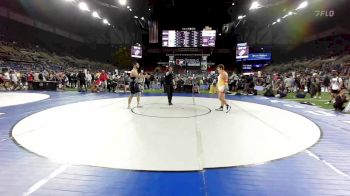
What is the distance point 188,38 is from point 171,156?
23.6m

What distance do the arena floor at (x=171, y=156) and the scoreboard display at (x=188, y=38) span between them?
2030 cm

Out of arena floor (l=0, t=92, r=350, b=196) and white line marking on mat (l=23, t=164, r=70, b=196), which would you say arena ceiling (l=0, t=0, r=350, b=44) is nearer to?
arena floor (l=0, t=92, r=350, b=196)

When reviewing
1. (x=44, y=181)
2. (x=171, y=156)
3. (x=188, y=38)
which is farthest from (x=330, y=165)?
(x=188, y=38)

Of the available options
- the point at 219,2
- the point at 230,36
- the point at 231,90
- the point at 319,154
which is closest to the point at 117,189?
the point at 319,154

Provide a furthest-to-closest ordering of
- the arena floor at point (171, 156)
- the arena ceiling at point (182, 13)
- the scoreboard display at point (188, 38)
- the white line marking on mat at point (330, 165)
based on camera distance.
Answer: the scoreboard display at point (188, 38) < the arena ceiling at point (182, 13) < the white line marking on mat at point (330, 165) < the arena floor at point (171, 156)

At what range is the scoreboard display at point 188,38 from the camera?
26984mm

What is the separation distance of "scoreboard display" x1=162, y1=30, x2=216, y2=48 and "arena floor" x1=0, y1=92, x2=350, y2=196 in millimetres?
20301

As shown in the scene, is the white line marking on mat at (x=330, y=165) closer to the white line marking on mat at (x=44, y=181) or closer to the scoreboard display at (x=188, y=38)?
the white line marking on mat at (x=44, y=181)

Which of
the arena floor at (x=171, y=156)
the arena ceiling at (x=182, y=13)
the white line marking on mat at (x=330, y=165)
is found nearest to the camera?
the arena floor at (x=171, y=156)

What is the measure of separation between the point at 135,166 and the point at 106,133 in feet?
7.08

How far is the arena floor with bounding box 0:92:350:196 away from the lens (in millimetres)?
3430

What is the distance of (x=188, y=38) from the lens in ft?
88.6

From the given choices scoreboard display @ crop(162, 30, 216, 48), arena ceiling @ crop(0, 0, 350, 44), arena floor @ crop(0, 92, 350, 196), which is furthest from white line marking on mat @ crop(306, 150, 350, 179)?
scoreboard display @ crop(162, 30, 216, 48)

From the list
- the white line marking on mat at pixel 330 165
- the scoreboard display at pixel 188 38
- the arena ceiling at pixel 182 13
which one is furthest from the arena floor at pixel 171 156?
the scoreboard display at pixel 188 38
